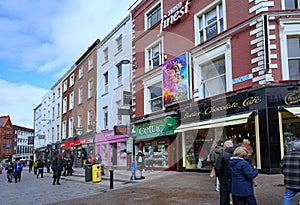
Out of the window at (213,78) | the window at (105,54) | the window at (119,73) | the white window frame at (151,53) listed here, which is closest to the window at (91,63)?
the window at (105,54)

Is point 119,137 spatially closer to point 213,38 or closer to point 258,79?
point 213,38

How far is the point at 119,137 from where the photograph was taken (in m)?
21.4

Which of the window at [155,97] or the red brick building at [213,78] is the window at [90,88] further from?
the window at [155,97]

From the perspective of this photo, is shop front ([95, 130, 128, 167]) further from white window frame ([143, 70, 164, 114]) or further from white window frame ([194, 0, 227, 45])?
white window frame ([194, 0, 227, 45])

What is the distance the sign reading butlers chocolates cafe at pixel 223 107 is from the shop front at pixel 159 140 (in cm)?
119

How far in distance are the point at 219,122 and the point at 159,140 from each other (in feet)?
18.0

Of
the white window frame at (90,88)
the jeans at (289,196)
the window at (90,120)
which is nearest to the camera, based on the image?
the jeans at (289,196)

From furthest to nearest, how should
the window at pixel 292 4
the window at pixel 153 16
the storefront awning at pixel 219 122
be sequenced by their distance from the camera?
the window at pixel 153 16 → the window at pixel 292 4 → the storefront awning at pixel 219 122

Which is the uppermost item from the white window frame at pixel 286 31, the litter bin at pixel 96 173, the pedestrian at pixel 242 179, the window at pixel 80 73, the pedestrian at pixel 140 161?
the window at pixel 80 73

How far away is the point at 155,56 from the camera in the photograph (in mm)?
18719

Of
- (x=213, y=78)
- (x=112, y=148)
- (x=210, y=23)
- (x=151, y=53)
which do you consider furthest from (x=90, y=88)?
(x=213, y=78)

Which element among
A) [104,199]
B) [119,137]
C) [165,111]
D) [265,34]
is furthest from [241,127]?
[119,137]

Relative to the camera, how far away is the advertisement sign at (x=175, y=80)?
1552cm

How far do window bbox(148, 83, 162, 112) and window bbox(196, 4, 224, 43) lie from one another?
4.28 meters
